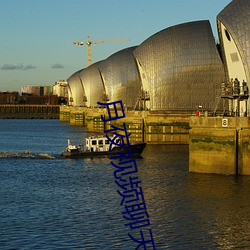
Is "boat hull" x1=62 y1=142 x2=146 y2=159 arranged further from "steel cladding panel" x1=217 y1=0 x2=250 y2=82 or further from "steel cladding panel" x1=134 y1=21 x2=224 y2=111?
"steel cladding panel" x1=134 y1=21 x2=224 y2=111

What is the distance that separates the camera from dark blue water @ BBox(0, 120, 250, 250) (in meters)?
29.9

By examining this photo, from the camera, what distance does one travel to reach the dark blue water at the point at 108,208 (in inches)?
1176

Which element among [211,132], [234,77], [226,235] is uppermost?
[234,77]

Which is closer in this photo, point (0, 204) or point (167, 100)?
point (0, 204)

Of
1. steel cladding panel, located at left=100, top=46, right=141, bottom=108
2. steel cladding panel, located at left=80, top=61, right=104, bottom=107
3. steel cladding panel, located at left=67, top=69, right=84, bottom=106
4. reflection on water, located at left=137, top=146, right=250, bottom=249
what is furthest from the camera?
steel cladding panel, located at left=67, top=69, right=84, bottom=106

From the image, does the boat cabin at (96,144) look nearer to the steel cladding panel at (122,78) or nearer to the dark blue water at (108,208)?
the dark blue water at (108,208)

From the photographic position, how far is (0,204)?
37.7 m

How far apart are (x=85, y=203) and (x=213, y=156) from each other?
481 inches

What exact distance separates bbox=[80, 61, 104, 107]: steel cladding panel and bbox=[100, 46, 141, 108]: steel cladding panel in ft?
53.0

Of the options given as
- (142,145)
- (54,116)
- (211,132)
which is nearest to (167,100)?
(142,145)

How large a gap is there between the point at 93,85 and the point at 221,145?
9735 centimetres

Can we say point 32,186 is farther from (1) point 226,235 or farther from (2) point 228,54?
(2) point 228,54

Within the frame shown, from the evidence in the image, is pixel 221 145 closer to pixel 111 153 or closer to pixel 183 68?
pixel 111 153

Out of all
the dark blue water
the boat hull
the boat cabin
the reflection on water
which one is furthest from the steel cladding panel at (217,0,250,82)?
the boat cabin
